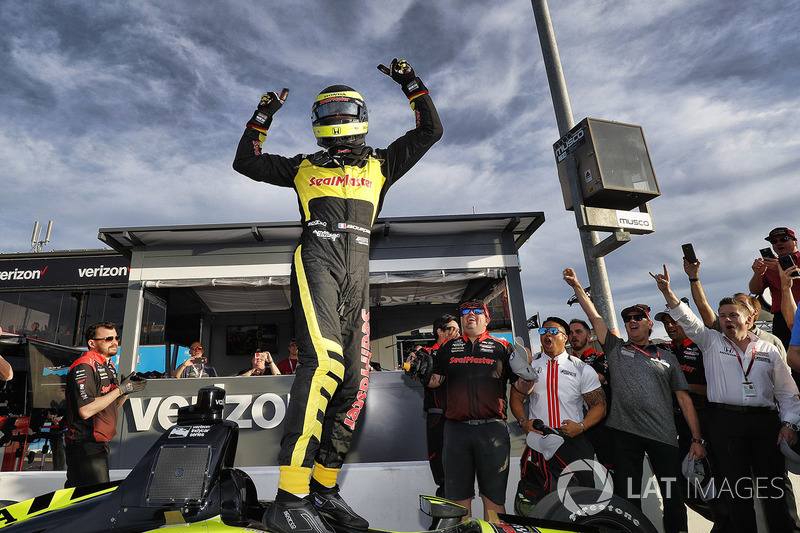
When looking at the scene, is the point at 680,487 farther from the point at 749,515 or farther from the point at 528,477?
the point at 528,477

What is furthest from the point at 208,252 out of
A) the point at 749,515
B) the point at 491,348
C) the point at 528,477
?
the point at 749,515

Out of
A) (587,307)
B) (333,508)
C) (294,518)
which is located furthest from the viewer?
(587,307)

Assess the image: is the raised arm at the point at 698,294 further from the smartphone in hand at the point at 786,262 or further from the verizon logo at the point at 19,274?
the verizon logo at the point at 19,274

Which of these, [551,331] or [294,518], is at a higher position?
[551,331]

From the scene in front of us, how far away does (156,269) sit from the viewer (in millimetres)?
7254

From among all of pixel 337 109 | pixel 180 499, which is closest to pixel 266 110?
pixel 337 109

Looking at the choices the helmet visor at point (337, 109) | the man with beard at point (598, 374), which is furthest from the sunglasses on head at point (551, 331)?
the helmet visor at point (337, 109)

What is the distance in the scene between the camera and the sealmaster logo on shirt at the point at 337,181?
8.24 feet

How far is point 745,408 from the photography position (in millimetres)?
3488

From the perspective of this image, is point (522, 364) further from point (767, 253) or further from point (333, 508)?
point (767, 253)

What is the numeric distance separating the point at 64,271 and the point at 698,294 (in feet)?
52.2

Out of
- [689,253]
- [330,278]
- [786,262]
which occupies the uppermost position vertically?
[689,253]

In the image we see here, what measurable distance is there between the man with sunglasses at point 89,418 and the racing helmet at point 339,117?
2.73 metres

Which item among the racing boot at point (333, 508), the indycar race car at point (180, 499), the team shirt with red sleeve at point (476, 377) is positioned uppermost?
the team shirt with red sleeve at point (476, 377)
